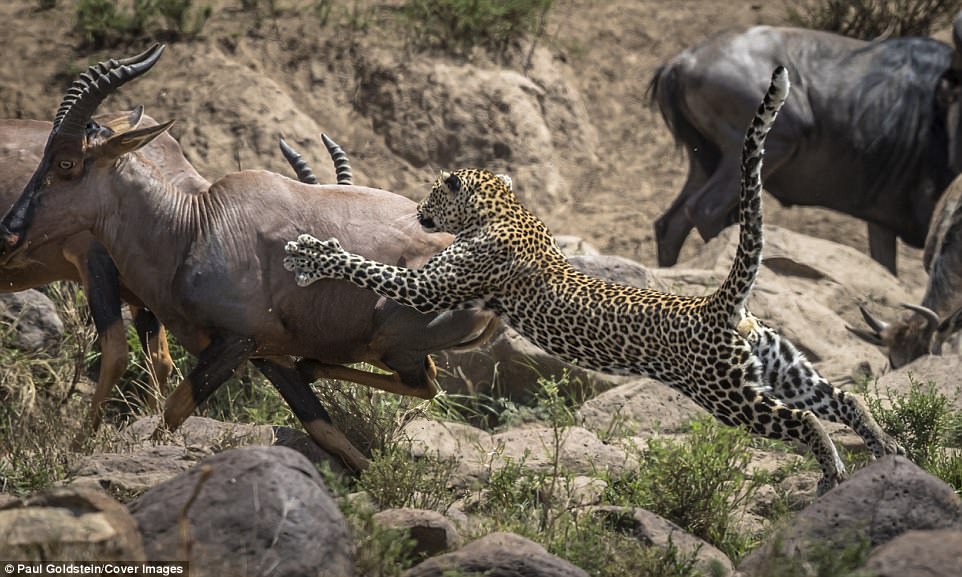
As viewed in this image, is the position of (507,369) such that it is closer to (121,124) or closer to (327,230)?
(327,230)

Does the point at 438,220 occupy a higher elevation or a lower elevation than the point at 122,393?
higher

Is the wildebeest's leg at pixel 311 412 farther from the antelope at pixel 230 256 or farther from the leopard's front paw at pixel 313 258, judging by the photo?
the leopard's front paw at pixel 313 258

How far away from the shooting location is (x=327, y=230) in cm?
835

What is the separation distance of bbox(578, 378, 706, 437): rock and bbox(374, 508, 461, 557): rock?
9.80 feet

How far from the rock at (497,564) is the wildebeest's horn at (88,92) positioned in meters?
3.46

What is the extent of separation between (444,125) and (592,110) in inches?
105

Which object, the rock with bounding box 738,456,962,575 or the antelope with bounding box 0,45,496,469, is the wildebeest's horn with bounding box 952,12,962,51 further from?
the rock with bounding box 738,456,962,575

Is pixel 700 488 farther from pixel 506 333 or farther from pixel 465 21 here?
pixel 465 21

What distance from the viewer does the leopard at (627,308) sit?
7.63 meters

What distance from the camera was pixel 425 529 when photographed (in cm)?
662

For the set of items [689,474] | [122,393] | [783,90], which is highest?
[783,90]

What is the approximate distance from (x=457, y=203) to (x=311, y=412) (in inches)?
56.9

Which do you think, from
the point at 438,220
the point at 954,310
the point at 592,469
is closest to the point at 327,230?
the point at 438,220

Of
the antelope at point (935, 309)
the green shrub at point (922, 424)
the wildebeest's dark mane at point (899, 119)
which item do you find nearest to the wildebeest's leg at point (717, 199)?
the wildebeest's dark mane at point (899, 119)
